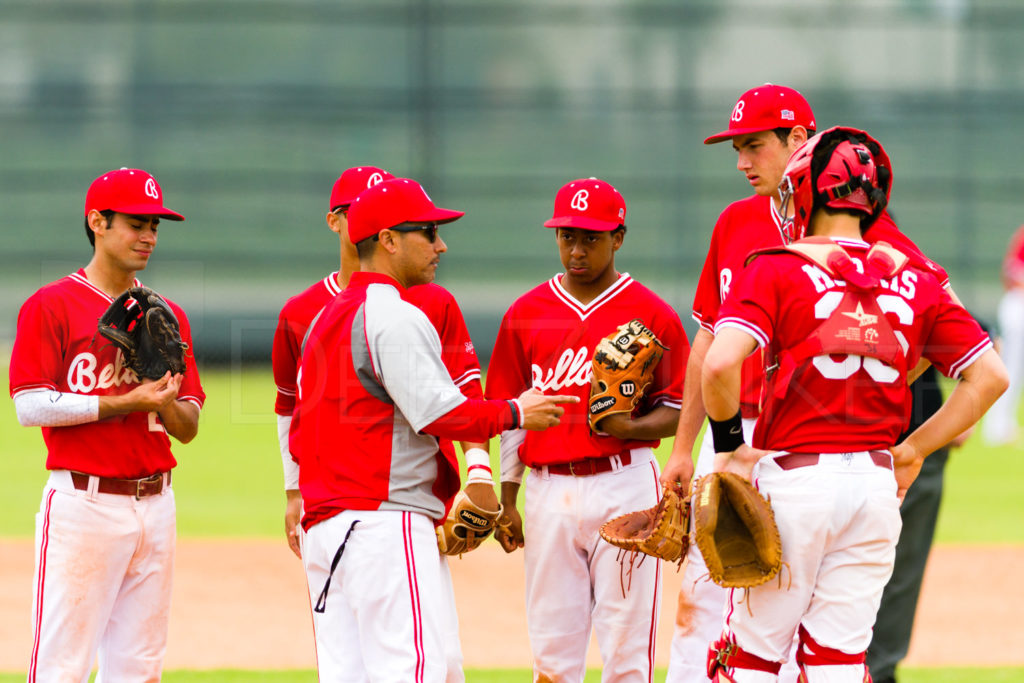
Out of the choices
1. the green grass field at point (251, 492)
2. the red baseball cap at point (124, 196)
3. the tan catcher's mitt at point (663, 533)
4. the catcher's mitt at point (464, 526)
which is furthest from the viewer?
the green grass field at point (251, 492)

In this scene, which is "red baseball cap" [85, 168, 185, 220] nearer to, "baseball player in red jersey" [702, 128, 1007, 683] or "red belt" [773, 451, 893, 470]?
"baseball player in red jersey" [702, 128, 1007, 683]

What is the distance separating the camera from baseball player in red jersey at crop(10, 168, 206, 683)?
447 cm

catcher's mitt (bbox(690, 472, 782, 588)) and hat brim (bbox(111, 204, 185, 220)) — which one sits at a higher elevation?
hat brim (bbox(111, 204, 185, 220))

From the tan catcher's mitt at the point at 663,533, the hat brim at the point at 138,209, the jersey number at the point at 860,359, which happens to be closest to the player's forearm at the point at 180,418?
the hat brim at the point at 138,209

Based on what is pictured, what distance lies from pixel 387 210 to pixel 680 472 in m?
1.44

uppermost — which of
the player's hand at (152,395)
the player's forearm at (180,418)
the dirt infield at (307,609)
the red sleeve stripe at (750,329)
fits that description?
the red sleeve stripe at (750,329)

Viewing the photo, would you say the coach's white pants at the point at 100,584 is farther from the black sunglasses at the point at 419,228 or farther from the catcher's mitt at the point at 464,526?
the black sunglasses at the point at 419,228

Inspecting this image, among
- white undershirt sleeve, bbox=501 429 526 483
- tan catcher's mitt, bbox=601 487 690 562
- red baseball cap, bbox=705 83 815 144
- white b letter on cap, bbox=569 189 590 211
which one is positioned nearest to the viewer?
tan catcher's mitt, bbox=601 487 690 562

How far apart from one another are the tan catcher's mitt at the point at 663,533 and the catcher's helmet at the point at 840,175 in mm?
1082

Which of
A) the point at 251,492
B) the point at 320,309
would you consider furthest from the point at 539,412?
the point at 251,492

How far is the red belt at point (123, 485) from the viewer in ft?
14.9

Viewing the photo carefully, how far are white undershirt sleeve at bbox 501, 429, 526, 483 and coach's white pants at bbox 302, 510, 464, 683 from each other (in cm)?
104

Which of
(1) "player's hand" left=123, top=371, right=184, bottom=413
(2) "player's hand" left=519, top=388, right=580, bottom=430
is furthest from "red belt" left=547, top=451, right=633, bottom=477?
(1) "player's hand" left=123, top=371, right=184, bottom=413

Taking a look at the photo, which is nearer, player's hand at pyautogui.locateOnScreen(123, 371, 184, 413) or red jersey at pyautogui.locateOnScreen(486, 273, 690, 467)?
player's hand at pyautogui.locateOnScreen(123, 371, 184, 413)
